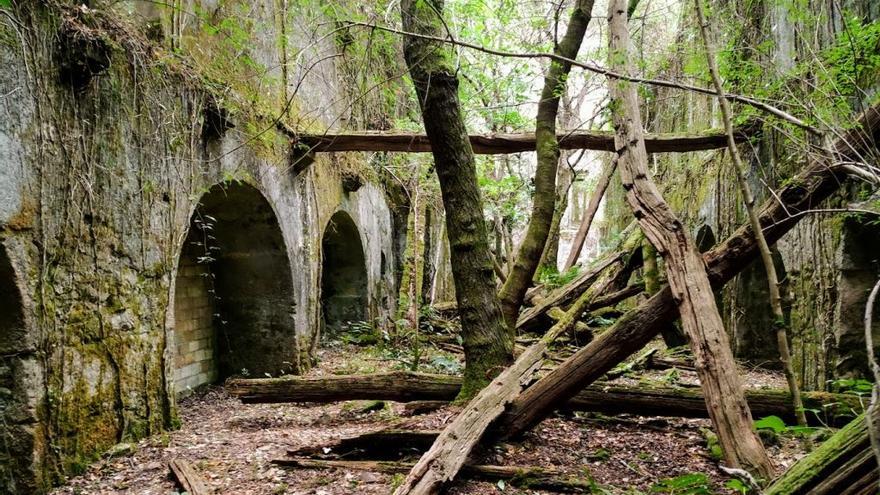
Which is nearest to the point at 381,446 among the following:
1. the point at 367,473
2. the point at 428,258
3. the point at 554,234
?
the point at 367,473

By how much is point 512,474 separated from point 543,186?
2.49m

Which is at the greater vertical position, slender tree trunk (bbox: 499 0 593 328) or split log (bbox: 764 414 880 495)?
slender tree trunk (bbox: 499 0 593 328)

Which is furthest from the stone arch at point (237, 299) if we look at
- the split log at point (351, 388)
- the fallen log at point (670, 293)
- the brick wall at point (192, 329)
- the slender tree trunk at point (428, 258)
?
the slender tree trunk at point (428, 258)

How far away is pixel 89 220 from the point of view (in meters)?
3.65

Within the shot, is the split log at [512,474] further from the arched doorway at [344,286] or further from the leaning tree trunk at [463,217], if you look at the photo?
the arched doorway at [344,286]

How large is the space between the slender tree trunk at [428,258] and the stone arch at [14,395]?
29.7 feet

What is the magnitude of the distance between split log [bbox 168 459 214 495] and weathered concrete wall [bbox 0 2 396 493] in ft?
2.05

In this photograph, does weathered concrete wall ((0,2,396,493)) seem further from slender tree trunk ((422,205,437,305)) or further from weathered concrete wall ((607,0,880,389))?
slender tree trunk ((422,205,437,305))

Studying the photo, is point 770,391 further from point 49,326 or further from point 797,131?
point 49,326

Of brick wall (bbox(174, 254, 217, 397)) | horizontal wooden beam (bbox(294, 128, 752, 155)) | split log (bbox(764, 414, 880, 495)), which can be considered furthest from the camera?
brick wall (bbox(174, 254, 217, 397))

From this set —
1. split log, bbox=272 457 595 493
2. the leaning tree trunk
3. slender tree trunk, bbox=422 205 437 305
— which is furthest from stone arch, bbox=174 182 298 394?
slender tree trunk, bbox=422 205 437 305

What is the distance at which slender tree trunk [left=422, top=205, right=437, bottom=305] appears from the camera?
12.2 m

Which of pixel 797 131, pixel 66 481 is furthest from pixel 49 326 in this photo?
pixel 797 131

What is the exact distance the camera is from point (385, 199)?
11.4 metres
